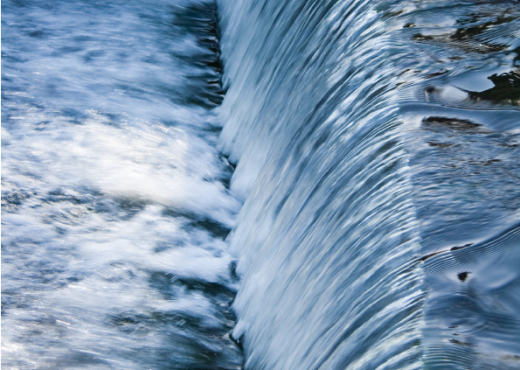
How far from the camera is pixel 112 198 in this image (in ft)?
10.5

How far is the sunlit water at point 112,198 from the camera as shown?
7.80 ft

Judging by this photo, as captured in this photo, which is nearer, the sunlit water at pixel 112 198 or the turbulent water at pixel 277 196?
the turbulent water at pixel 277 196

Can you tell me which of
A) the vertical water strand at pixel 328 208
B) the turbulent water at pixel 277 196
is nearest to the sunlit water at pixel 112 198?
the turbulent water at pixel 277 196

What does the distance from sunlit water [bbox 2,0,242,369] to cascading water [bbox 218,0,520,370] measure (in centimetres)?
30

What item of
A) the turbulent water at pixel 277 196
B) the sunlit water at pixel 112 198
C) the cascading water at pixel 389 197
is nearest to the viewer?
the cascading water at pixel 389 197

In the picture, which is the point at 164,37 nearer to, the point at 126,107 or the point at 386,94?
the point at 126,107

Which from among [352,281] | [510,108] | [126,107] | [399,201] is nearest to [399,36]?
[510,108]

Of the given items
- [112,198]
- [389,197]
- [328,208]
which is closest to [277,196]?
[328,208]

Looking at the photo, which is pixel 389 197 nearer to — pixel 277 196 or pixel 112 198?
pixel 277 196

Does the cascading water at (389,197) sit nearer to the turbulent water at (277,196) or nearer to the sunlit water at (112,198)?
the turbulent water at (277,196)

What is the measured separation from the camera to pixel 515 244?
4.12ft

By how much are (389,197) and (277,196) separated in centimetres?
97

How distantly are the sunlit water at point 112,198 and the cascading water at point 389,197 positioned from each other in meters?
0.30

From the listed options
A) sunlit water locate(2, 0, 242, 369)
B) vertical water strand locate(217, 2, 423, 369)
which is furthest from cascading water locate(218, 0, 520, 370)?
sunlit water locate(2, 0, 242, 369)
